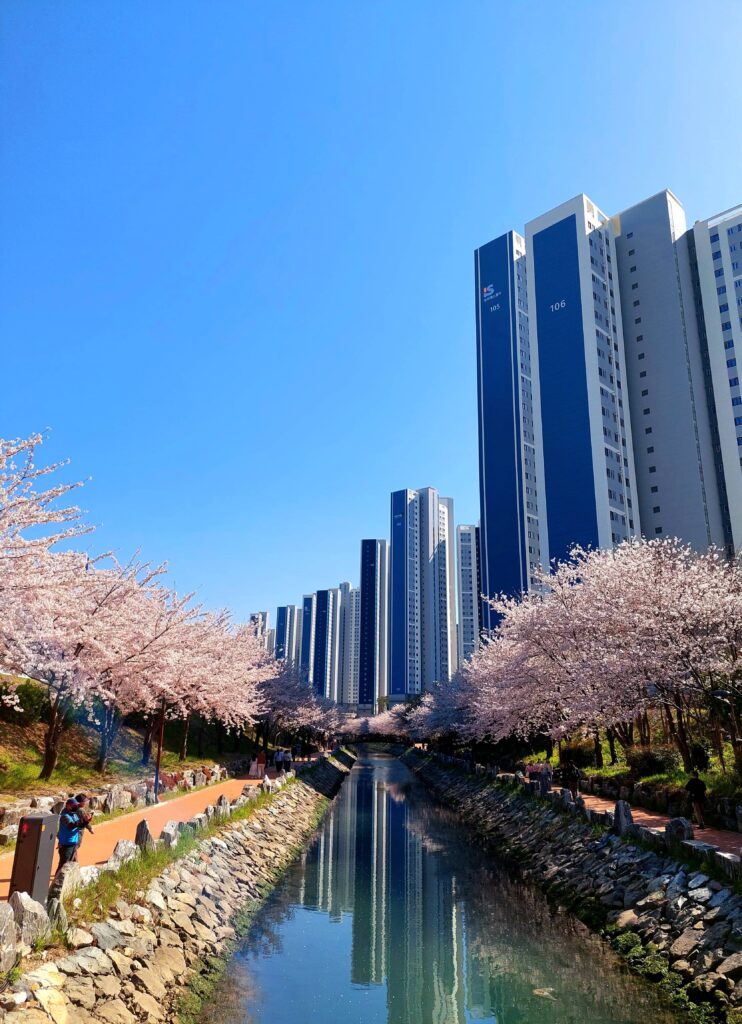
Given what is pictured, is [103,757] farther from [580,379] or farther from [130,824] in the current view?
[580,379]

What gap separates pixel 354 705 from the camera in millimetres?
195000

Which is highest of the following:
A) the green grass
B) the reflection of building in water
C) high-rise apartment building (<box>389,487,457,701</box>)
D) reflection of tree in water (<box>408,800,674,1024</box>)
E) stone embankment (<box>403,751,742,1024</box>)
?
high-rise apartment building (<box>389,487,457,701</box>)

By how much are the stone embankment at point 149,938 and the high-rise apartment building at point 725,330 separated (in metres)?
81.7

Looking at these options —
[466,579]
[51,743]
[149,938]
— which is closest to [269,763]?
[51,743]

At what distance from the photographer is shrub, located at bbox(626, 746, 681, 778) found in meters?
26.6

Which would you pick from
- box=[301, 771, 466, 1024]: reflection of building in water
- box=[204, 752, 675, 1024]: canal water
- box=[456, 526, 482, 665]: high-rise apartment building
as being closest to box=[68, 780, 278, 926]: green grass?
box=[204, 752, 675, 1024]: canal water

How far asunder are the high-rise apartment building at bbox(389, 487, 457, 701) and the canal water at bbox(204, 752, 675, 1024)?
156 meters

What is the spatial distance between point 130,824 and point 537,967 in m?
12.1

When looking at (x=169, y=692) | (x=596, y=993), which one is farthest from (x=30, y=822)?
(x=169, y=692)

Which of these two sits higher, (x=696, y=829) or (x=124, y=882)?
(x=696, y=829)

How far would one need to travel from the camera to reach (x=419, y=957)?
16.4m

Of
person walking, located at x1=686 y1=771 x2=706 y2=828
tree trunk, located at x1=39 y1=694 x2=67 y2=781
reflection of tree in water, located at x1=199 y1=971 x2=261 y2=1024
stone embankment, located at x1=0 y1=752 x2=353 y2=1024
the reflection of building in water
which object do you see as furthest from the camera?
tree trunk, located at x1=39 y1=694 x2=67 y2=781

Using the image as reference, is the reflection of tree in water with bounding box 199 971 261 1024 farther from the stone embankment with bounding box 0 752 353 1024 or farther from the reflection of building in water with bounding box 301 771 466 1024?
the reflection of building in water with bounding box 301 771 466 1024

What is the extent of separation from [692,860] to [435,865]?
14047 millimetres
